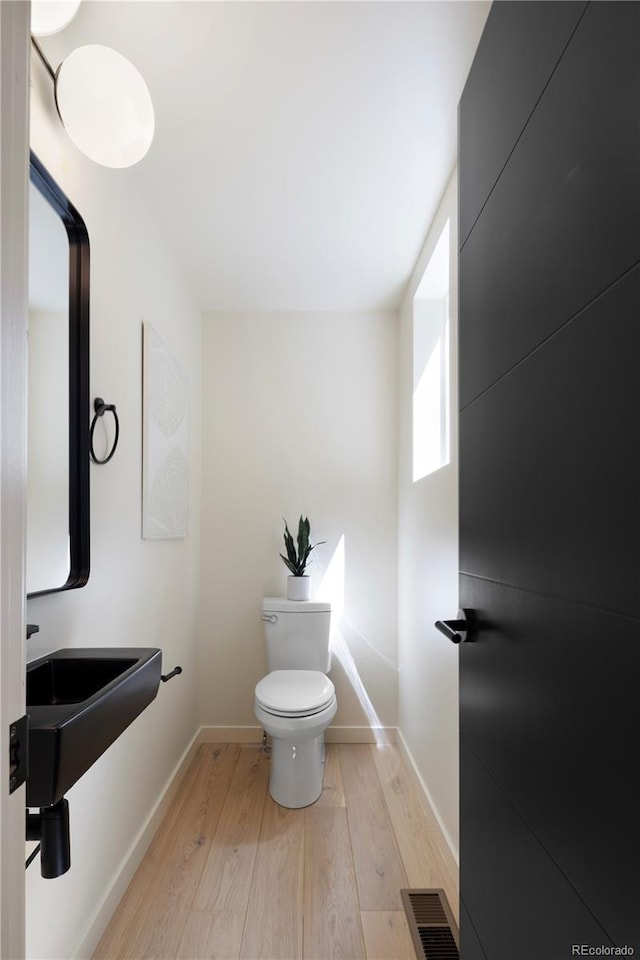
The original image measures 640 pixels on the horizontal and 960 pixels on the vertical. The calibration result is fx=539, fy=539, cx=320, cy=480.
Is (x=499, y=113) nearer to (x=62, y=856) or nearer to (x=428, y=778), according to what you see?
(x=62, y=856)

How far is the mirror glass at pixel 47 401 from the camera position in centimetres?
125

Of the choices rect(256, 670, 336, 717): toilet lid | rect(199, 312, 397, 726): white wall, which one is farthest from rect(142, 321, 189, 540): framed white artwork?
rect(256, 670, 336, 717): toilet lid

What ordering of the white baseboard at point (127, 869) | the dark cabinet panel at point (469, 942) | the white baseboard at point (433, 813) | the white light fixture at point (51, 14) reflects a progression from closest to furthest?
the dark cabinet panel at point (469, 942), the white light fixture at point (51, 14), the white baseboard at point (127, 869), the white baseboard at point (433, 813)

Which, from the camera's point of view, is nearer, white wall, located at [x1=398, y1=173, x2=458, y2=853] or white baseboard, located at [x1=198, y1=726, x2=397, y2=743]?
white wall, located at [x1=398, y1=173, x2=458, y2=853]

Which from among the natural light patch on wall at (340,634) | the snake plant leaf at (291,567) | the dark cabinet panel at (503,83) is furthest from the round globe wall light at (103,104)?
the natural light patch on wall at (340,634)

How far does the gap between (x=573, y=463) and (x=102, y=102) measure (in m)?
1.33

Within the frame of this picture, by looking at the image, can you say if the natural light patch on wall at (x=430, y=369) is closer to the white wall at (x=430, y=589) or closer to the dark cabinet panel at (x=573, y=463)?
the white wall at (x=430, y=589)

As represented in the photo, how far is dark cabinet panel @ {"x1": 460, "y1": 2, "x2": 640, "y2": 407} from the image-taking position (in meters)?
0.51

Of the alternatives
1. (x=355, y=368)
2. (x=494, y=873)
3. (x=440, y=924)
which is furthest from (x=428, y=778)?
(x=355, y=368)

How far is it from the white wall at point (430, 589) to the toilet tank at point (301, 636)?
17.0 inches

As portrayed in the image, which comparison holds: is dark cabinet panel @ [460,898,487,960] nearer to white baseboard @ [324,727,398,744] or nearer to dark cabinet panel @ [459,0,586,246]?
dark cabinet panel @ [459,0,586,246]

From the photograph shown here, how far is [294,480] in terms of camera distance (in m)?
3.11

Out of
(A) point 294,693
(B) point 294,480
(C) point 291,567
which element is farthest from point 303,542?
(A) point 294,693

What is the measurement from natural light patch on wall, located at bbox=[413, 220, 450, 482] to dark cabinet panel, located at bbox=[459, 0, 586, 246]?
48.3 inches
